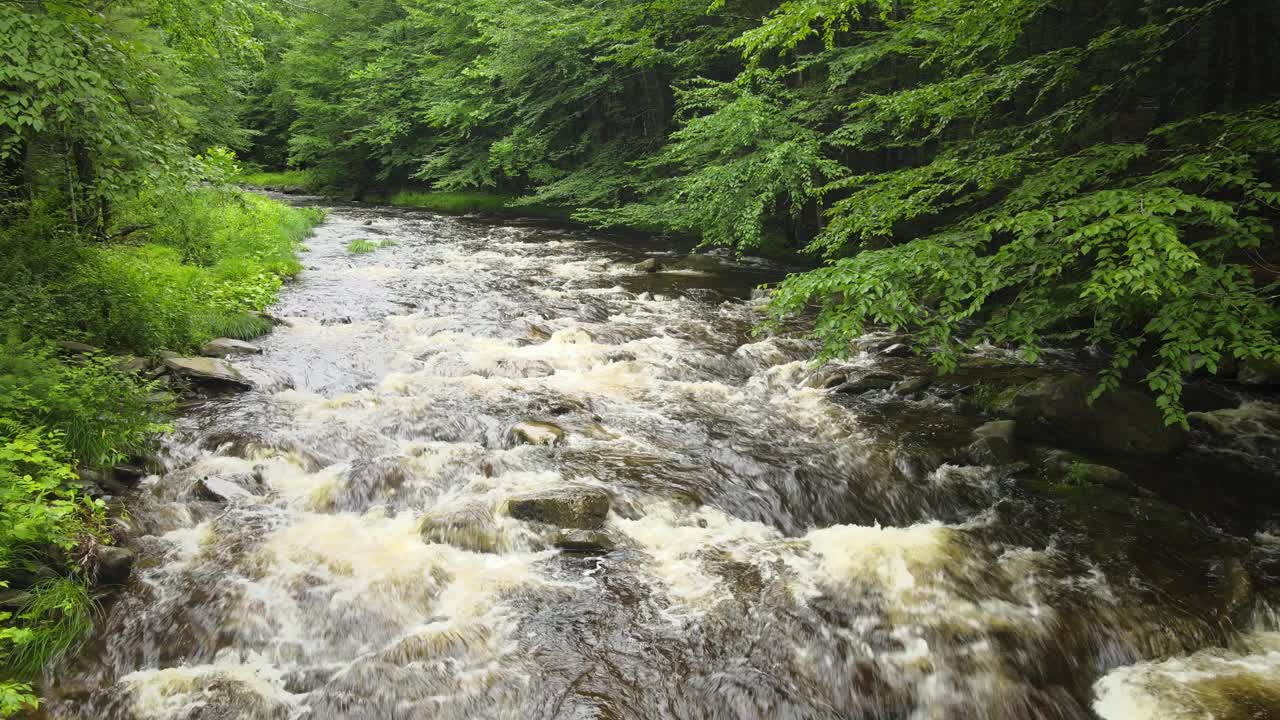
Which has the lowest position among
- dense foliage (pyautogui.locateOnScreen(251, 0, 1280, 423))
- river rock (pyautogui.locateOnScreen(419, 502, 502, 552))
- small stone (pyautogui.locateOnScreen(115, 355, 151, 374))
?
river rock (pyautogui.locateOnScreen(419, 502, 502, 552))

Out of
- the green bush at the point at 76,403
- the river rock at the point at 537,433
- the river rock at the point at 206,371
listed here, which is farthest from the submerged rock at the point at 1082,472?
the river rock at the point at 206,371

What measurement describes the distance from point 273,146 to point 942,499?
47233 mm

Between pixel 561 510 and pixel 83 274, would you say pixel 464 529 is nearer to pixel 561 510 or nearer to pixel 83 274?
pixel 561 510

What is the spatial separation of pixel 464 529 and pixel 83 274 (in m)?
5.78

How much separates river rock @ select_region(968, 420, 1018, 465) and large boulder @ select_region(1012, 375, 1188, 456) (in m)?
0.27

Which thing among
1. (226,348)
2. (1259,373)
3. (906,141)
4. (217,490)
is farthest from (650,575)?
(906,141)

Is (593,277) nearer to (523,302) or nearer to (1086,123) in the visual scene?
(523,302)

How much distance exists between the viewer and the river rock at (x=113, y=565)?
4.41m

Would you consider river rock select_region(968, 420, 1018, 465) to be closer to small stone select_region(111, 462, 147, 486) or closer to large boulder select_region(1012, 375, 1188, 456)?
large boulder select_region(1012, 375, 1188, 456)

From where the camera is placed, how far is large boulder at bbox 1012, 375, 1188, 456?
654cm

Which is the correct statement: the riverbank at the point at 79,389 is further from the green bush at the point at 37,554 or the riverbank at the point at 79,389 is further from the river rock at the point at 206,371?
the river rock at the point at 206,371

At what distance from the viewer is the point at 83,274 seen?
24.2ft

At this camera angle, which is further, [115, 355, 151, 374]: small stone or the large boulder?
[115, 355, 151, 374]: small stone

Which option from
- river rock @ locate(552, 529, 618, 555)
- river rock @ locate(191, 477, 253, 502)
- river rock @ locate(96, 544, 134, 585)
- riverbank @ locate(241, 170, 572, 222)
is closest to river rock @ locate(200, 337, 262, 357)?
river rock @ locate(191, 477, 253, 502)
